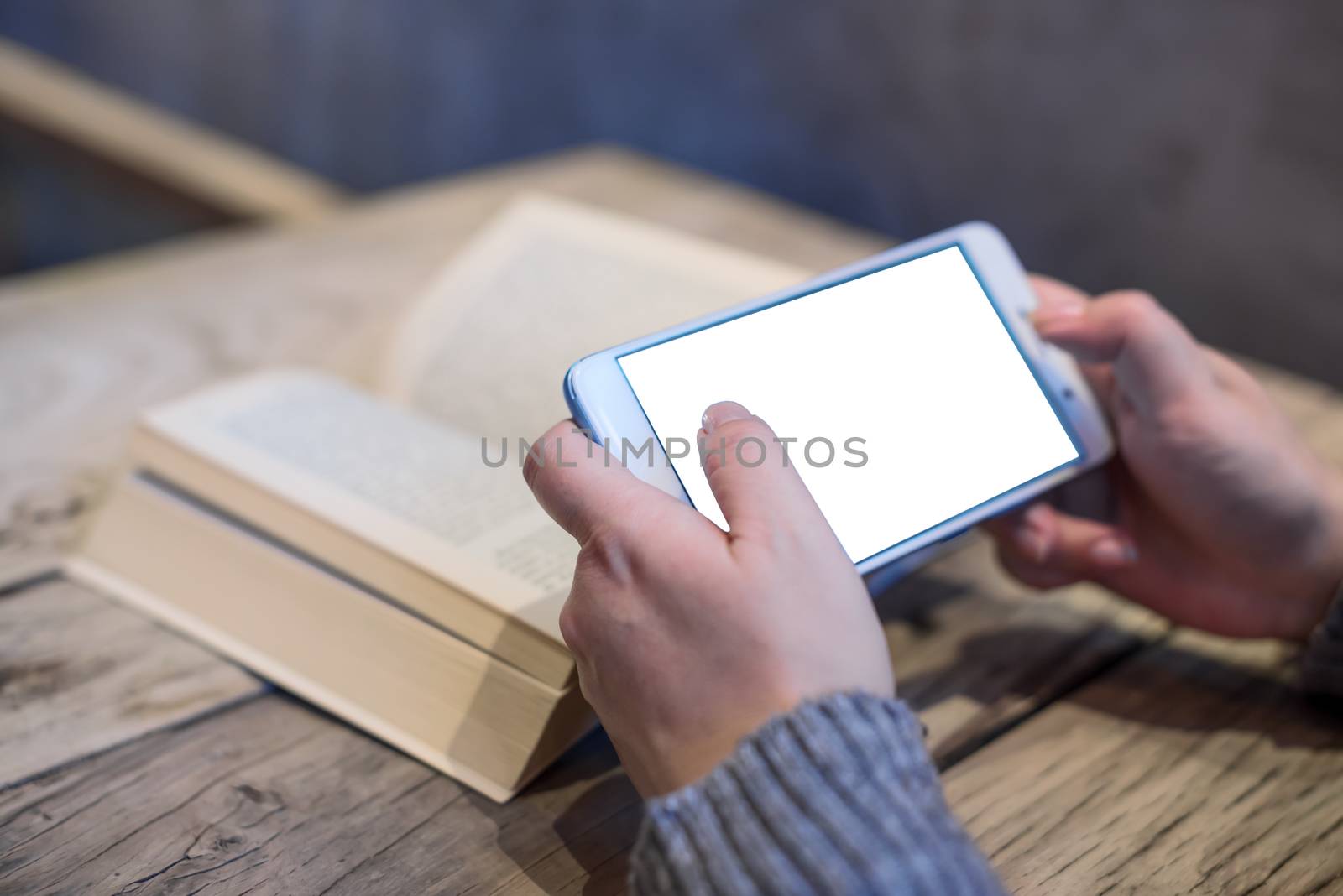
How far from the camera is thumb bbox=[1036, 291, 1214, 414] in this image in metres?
0.43

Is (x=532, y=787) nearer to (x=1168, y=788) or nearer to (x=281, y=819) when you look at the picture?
(x=281, y=819)

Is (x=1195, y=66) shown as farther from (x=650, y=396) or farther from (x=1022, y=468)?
(x=650, y=396)

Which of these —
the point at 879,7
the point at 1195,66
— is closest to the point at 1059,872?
the point at 1195,66

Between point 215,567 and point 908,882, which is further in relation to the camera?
point 215,567

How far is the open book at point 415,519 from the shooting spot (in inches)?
14.7

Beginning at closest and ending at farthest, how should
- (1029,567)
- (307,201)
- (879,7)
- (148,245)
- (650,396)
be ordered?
(650,396)
(1029,567)
(879,7)
(307,201)
(148,245)

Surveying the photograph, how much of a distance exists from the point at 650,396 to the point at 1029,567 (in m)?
0.23

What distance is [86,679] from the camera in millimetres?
408

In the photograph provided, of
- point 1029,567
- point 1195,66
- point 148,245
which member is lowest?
point 148,245

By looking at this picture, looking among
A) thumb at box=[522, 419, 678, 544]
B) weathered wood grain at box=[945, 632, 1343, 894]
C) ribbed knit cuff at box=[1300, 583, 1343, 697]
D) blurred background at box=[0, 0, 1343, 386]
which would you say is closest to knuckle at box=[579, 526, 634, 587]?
thumb at box=[522, 419, 678, 544]

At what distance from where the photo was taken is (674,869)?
0.27 metres

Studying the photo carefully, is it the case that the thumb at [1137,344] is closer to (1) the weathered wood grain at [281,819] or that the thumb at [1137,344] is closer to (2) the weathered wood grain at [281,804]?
(2) the weathered wood grain at [281,804]

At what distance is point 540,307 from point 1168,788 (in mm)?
354

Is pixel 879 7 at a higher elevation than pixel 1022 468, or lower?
higher
